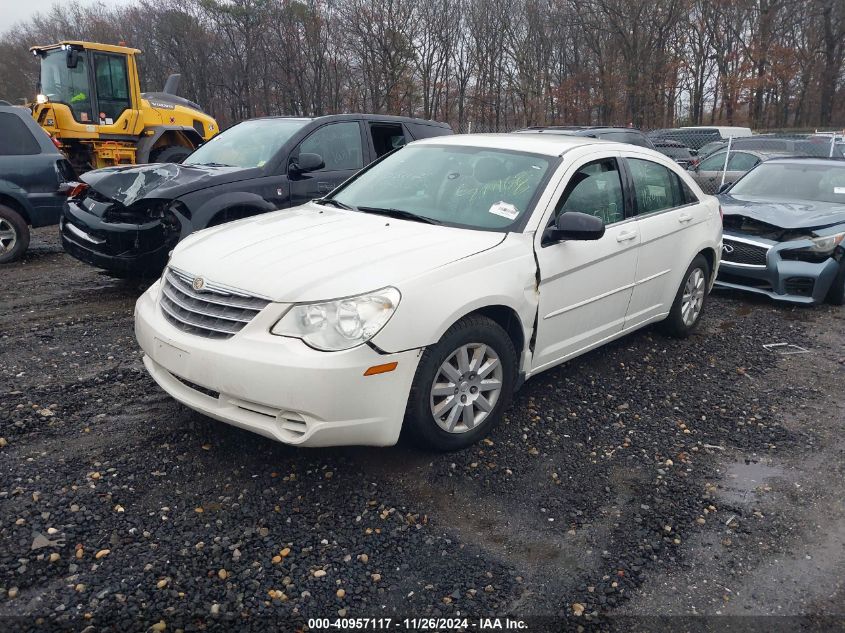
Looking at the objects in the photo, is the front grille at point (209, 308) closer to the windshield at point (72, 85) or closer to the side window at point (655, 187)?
the side window at point (655, 187)

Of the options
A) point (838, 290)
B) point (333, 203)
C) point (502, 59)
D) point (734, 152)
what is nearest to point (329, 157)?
point (333, 203)

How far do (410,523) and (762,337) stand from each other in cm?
442

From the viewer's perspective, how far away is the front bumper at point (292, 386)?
297cm

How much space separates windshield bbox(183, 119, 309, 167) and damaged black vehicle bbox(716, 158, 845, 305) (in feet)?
16.1

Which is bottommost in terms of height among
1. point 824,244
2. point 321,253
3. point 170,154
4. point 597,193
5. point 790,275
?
point 790,275

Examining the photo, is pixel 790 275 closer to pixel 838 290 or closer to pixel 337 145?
pixel 838 290

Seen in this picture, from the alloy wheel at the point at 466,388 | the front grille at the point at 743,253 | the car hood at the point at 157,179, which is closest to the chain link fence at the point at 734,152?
the front grille at the point at 743,253

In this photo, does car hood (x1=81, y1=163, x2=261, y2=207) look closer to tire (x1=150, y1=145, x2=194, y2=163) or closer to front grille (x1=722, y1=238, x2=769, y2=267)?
front grille (x1=722, y1=238, x2=769, y2=267)

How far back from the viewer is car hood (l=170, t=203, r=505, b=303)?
3152mm

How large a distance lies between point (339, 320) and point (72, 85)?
42.9 ft

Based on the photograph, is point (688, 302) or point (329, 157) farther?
point (329, 157)

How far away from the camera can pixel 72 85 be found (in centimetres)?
1331

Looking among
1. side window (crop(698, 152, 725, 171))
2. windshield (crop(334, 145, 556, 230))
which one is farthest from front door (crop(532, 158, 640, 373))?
side window (crop(698, 152, 725, 171))

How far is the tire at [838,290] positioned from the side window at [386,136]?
4.88m
